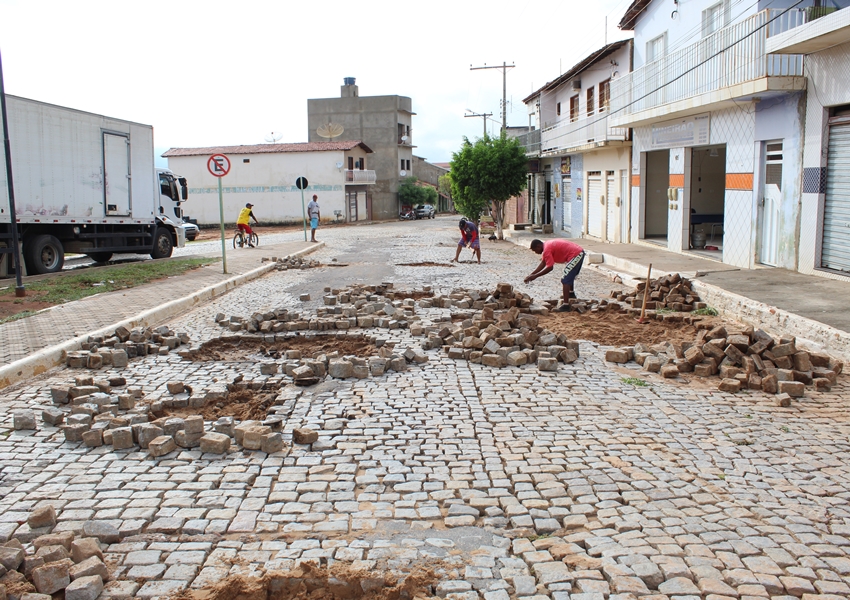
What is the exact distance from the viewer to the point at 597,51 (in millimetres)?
26156

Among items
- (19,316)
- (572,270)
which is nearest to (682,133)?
(572,270)

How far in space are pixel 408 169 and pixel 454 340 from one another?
6818 cm

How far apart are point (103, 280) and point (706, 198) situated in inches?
651

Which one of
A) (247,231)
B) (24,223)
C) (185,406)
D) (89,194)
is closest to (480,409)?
(185,406)

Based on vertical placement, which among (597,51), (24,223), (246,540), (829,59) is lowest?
(246,540)

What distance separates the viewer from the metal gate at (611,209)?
86.1 ft

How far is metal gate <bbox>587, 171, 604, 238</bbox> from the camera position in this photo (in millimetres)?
28391

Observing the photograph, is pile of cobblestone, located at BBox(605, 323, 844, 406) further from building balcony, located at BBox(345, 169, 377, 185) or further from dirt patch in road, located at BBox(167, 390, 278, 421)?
building balcony, located at BBox(345, 169, 377, 185)

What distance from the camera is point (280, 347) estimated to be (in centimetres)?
918

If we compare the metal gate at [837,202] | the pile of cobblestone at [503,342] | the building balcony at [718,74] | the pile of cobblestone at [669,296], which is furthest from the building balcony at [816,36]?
the pile of cobblestone at [503,342]

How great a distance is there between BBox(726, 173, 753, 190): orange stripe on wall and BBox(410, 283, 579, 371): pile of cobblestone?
334 inches

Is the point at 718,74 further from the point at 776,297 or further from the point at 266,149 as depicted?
the point at 266,149

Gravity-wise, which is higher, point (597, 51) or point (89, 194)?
point (597, 51)

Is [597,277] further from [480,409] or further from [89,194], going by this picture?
[89,194]
